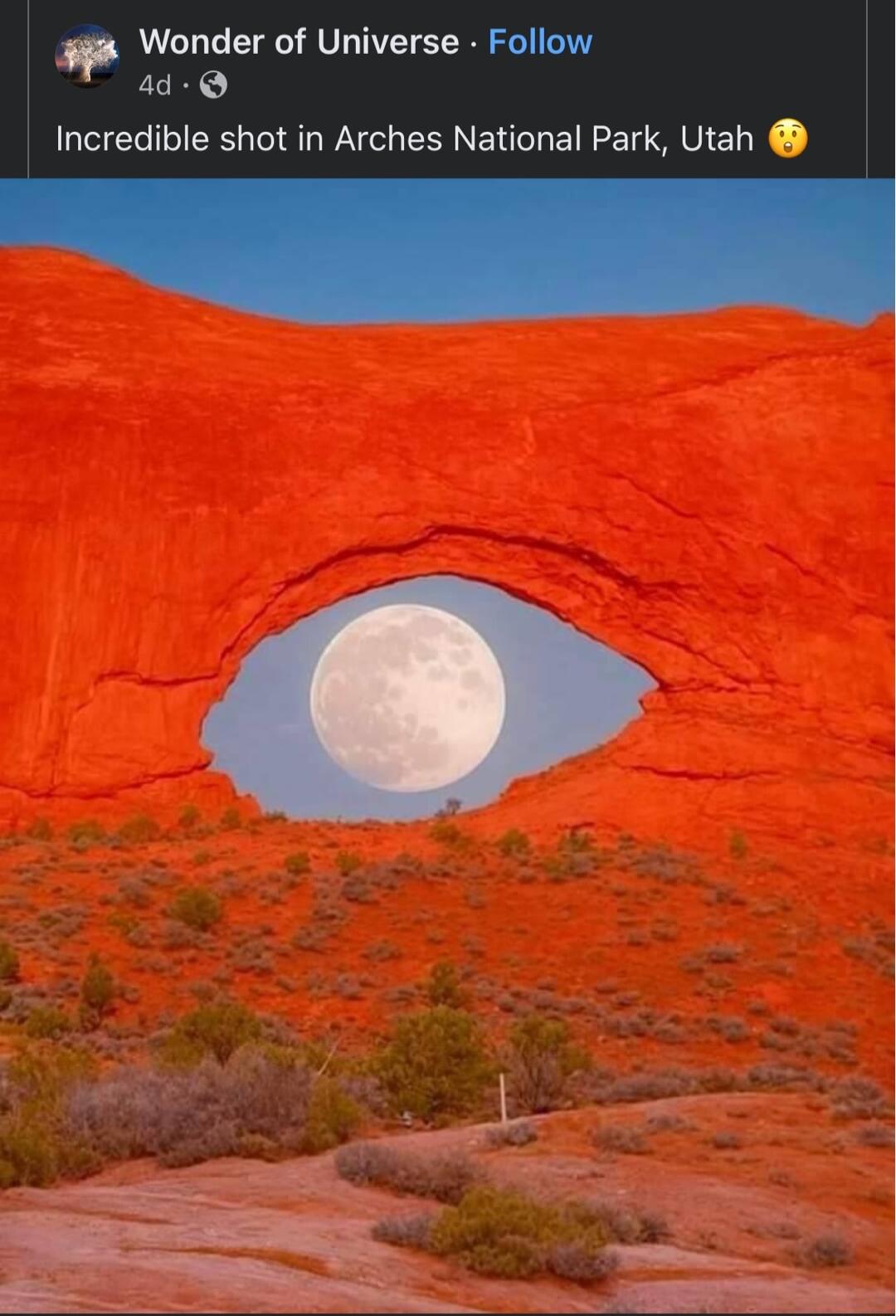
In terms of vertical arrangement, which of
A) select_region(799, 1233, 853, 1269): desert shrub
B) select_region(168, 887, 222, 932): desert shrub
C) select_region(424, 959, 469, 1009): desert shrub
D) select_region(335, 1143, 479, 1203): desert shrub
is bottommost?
select_region(424, 959, 469, 1009): desert shrub

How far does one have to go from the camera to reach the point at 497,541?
25.1 meters

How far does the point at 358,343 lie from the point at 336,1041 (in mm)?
13509

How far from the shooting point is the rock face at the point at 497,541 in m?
24.3

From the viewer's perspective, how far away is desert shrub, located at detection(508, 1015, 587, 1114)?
1361cm

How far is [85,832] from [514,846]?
6027 mm

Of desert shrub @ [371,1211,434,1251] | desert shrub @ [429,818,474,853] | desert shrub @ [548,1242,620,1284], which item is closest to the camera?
desert shrub @ [548,1242,620,1284]

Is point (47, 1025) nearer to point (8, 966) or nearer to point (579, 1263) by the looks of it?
point (8, 966)

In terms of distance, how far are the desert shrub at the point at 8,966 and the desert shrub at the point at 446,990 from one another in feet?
15.4

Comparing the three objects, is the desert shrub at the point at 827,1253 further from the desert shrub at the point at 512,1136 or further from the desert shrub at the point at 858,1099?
the desert shrub at the point at 858,1099
